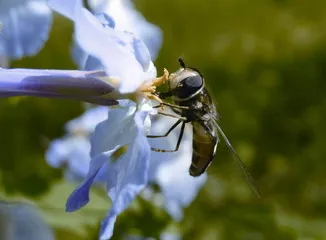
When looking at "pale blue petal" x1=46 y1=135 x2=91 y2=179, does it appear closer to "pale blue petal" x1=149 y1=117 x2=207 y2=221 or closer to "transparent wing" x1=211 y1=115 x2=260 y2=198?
"pale blue petal" x1=149 y1=117 x2=207 y2=221

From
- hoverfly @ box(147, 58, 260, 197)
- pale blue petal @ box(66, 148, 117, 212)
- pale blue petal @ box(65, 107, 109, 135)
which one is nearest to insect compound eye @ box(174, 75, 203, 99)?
hoverfly @ box(147, 58, 260, 197)

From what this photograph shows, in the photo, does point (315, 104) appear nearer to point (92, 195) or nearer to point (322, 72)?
point (322, 72)

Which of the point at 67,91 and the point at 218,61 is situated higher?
the point at 67,91

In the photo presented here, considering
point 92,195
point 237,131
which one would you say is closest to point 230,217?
point 92,195

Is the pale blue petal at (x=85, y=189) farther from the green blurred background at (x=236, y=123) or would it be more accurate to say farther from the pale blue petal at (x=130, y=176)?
the green blurred background at (x=236, y=123)

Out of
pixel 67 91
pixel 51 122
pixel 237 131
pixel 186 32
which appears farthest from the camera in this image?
pixel 186 32

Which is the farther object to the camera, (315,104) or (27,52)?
(315,104)

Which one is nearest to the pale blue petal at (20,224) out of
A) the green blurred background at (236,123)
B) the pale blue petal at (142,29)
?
the green blurred background at (236,123)
